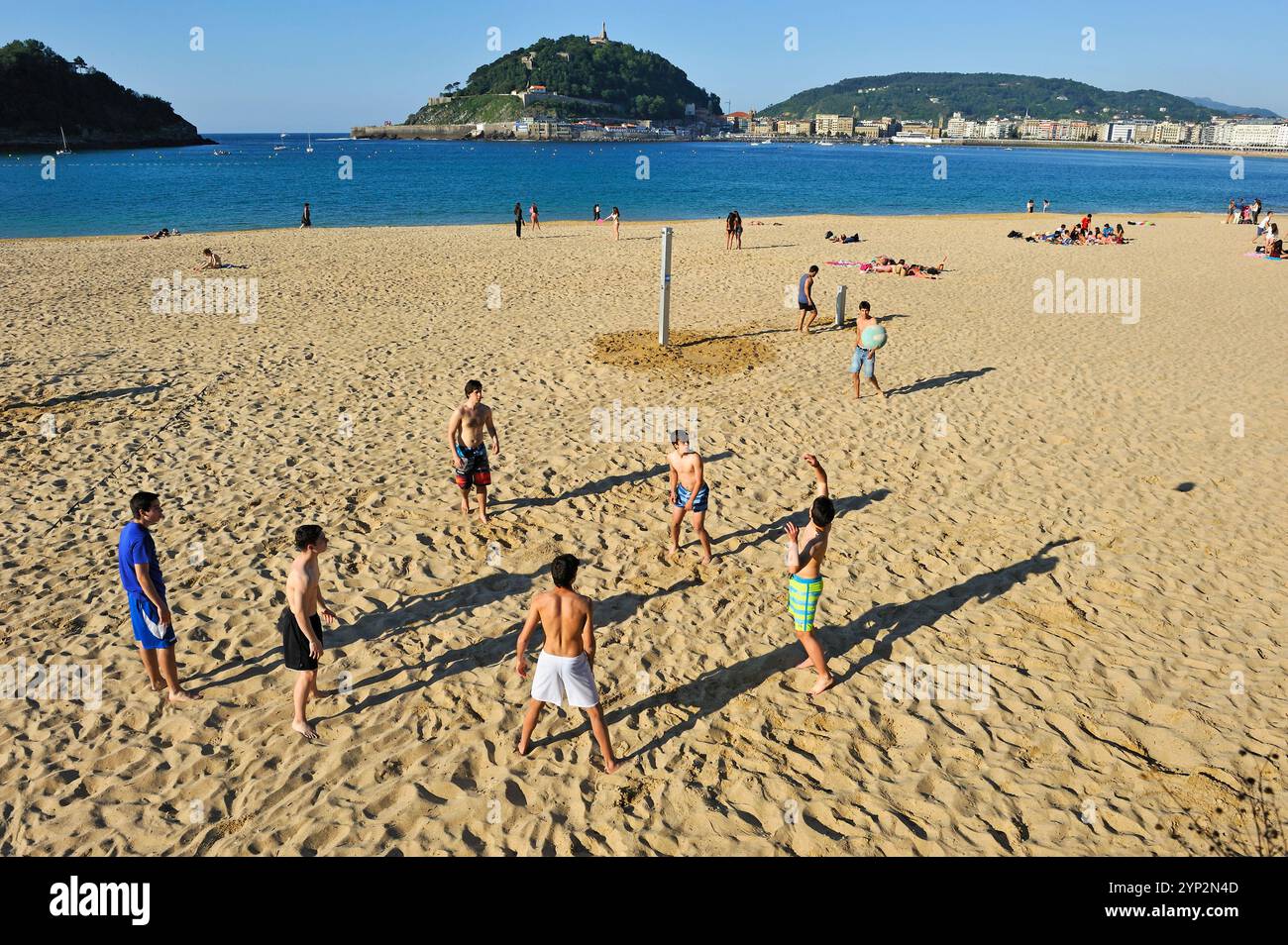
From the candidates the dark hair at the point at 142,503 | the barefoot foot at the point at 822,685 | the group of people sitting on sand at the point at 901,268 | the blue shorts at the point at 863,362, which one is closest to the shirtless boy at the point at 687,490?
the barefoot foot at the point at 822,685

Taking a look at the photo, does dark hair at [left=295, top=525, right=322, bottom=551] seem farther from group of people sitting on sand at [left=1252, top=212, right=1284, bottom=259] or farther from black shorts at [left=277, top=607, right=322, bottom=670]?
group of people sitting on sand at [left=1252, top=212, right=1284, bottom=259]

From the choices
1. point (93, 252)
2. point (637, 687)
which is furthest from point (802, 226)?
point (637, 687)

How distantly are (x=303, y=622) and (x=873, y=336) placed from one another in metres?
9.35

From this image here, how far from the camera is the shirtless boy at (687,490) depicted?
7.36m

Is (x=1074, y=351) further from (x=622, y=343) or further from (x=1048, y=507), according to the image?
(x=622, y=343)

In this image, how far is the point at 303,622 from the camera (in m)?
5.16

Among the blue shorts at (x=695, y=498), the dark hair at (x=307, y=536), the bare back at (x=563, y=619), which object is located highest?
the dark hair at (x=307, y=536)

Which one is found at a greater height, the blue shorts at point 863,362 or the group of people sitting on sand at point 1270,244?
the group of people sitting on sand at point 1270,244

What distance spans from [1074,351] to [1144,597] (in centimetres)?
926

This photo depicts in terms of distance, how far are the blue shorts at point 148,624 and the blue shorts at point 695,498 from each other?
4.47 meters

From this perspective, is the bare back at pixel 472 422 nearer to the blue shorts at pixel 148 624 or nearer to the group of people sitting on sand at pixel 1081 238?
the blue shorts at pixel 148 624

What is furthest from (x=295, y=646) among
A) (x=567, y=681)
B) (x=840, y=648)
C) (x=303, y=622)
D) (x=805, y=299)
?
(x=805, y=299)

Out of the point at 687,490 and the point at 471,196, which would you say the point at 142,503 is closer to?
the point at 687,490
